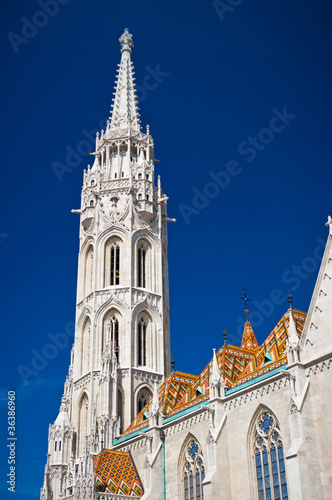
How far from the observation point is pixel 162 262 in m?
46.1

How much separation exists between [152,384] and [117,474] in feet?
29.4

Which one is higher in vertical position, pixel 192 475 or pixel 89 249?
pixel 89 249

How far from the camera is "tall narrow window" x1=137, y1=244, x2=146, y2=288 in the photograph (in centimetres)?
4436

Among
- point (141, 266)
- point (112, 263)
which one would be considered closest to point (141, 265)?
point (141, 266)

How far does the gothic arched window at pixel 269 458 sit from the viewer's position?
25609mm

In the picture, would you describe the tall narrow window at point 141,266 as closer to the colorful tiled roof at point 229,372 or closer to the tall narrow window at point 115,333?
the tall narrow window at point 115,333

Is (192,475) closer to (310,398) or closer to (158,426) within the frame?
(158,426)

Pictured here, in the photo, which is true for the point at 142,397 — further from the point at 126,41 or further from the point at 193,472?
the point at 126,41

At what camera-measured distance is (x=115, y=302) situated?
4269 cm

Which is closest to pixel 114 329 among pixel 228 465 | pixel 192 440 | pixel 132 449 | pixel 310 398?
pixel 132 449

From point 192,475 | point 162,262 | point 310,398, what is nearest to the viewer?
point 310,398

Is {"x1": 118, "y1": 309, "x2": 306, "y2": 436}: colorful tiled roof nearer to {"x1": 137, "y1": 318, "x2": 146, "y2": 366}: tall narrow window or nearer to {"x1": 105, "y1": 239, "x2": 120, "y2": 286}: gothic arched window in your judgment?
{"x1": 137, "y1": 318, "x2": 146, "y2": 366}: tall narrow window

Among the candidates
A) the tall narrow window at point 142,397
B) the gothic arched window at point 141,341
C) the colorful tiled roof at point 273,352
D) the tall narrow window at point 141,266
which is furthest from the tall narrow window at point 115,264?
the colorful tiled roof at point 273,352

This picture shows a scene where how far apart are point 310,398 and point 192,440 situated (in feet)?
26.5
